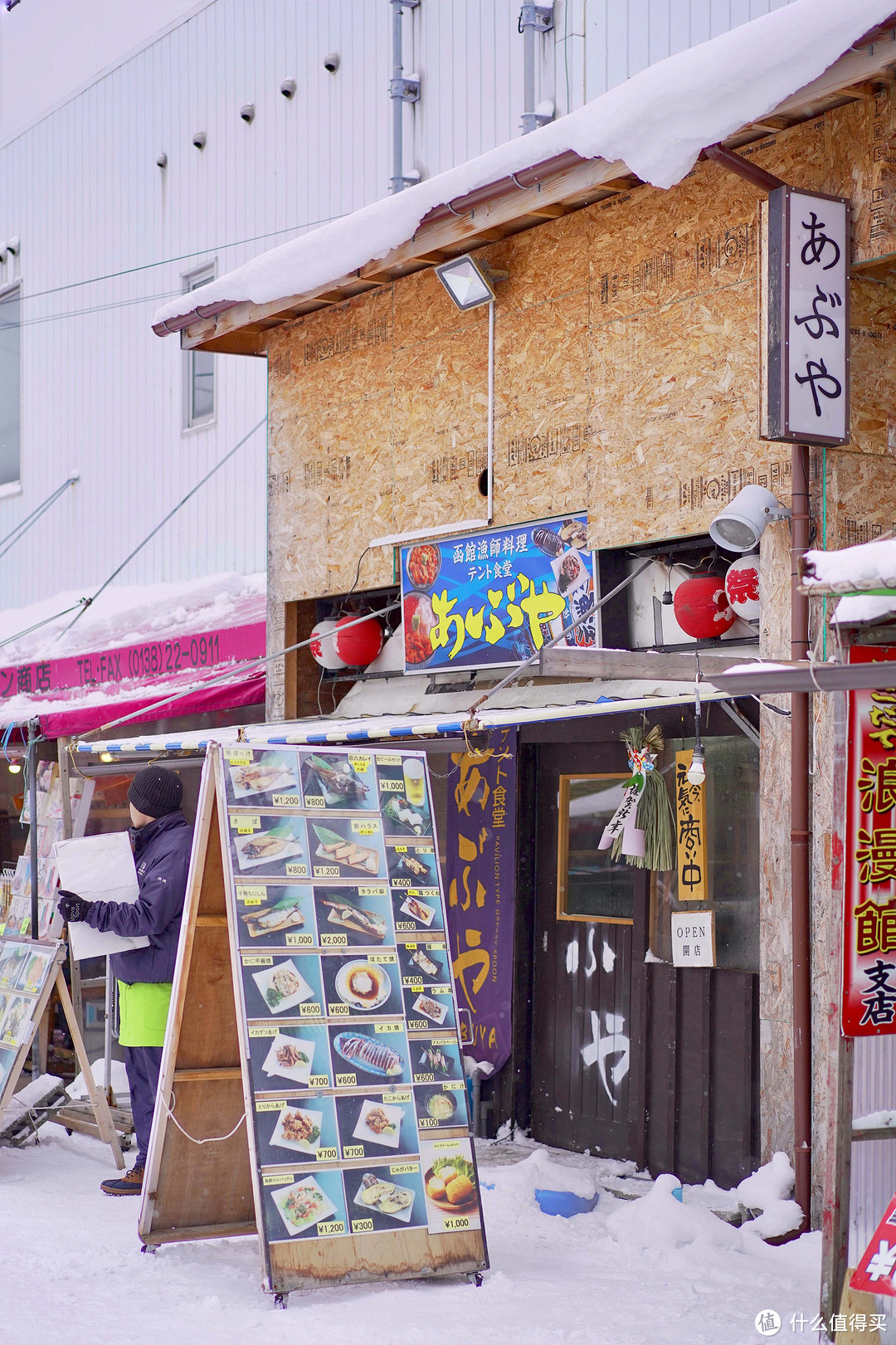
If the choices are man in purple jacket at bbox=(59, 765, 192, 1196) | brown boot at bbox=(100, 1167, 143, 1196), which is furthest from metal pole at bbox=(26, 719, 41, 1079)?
man in purple jacket at bbox=(59, 765, 192, 1196)

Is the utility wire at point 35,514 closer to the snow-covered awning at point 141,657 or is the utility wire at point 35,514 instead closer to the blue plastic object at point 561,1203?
the snow-covered awning at point 141,657

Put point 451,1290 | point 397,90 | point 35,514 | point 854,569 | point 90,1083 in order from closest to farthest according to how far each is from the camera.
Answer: point 854,569 < point 451,1290 < point 90,1083 < point 397,90 < point 35,514

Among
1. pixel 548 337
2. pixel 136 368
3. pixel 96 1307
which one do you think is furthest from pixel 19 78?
pixel 96 1307

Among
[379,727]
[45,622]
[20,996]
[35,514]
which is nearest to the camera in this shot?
[379,727]

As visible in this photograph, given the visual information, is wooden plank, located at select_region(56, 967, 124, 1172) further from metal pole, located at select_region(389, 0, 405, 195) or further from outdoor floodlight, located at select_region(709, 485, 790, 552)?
metal pole, located at select_region(389, 0, 405, 195)

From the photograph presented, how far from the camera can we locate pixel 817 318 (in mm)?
6594

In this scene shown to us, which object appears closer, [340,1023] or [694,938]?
[340,1023]

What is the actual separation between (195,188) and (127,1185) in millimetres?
10019

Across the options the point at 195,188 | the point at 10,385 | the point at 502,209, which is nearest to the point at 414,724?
the point at 502,209

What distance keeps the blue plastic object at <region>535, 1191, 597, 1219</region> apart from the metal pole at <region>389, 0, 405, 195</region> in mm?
7756

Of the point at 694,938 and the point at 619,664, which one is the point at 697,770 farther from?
the point at 694,938

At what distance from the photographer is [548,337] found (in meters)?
8.41

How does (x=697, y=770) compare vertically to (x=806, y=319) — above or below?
below

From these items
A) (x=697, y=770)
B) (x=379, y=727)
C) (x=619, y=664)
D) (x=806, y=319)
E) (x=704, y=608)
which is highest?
(x=806, y=319)
